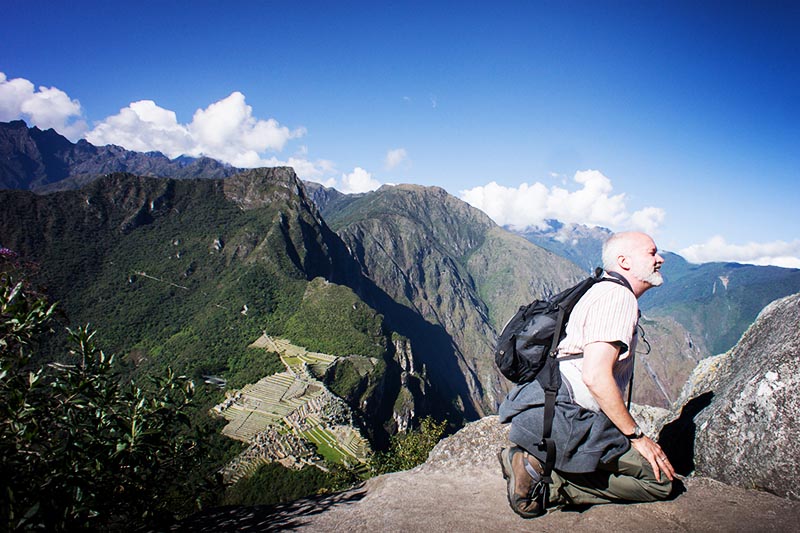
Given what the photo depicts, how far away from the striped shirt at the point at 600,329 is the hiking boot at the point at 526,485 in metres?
1.03

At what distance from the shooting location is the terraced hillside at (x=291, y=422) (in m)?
56.0

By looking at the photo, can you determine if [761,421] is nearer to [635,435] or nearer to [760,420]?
[760,420]

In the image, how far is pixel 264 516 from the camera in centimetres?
612

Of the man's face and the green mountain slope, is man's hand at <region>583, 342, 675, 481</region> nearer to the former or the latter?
the man's face

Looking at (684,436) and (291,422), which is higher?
(684,436)

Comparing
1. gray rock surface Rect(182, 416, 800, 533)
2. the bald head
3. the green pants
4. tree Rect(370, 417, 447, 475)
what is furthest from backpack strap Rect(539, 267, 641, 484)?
tree Rect(370, 417, 447, 475)

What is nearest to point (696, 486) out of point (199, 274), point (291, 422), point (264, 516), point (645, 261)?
point (645, 261)

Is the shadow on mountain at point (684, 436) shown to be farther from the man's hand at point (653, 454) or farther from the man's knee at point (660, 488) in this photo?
the man's hand at point (653, 454)

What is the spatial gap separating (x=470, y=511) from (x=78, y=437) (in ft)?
16.6

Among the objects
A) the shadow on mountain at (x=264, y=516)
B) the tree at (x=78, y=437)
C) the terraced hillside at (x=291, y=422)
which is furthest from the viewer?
the terraced hillside at (x=291, y=422)

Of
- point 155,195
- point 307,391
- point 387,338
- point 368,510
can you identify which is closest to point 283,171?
point 155,195

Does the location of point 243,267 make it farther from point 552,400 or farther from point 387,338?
point 552,400

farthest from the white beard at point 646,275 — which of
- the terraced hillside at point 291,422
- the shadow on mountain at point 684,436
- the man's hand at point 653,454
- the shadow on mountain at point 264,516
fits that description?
the terraced hillside at point 291,422

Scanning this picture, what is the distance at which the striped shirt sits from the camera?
150 inches
